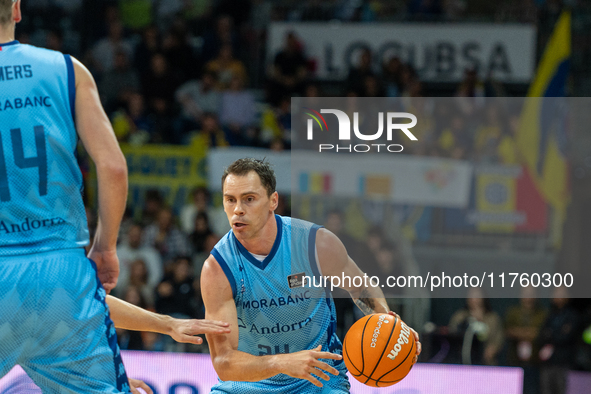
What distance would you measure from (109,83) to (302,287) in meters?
→ 7.70

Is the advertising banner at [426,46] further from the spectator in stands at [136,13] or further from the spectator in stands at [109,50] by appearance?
the spectator in stands at [136,13]

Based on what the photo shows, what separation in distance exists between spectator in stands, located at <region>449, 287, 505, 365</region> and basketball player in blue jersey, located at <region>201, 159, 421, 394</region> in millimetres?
3340

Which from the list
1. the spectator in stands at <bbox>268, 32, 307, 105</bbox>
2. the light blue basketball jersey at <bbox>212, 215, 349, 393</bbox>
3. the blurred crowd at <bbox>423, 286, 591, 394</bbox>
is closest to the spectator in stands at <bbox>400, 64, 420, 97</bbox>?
the spectator in stands at <bbox>268, 32, 307, 105</bbox>

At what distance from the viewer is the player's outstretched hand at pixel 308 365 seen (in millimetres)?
3264

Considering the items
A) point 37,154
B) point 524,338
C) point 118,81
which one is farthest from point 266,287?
point 118,81

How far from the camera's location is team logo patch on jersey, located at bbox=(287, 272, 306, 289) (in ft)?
13.1

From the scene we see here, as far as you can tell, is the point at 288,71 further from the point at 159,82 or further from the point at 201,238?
the point at 201,238

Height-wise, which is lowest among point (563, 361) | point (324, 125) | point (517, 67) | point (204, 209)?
point (563, 361)

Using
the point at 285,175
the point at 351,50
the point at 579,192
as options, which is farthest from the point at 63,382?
the point at 351,50

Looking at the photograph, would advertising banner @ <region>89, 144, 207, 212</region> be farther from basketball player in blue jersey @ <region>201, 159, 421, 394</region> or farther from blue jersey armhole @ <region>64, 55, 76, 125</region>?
blue jersey armhole @ <region>64, 55, 76, 125</region>

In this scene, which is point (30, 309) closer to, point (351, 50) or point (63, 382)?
point (63, 382)

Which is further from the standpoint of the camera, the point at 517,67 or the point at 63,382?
the point at 517,67

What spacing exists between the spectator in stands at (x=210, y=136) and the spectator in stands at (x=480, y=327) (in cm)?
399

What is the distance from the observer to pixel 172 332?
3.39 meters
